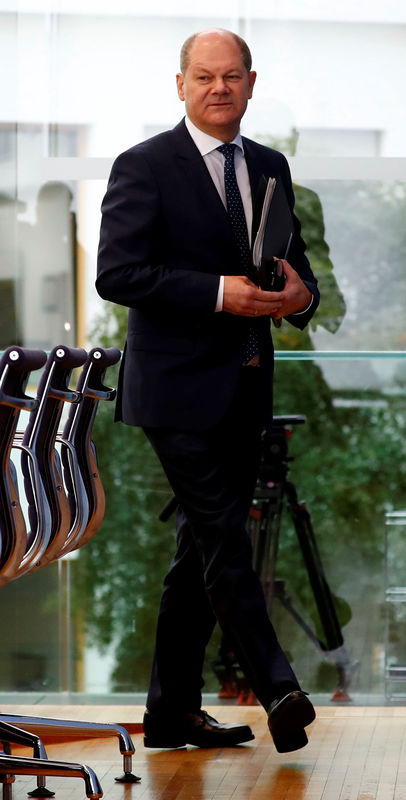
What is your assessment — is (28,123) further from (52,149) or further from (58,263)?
(58,263)

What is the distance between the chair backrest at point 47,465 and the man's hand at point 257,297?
1.22ft

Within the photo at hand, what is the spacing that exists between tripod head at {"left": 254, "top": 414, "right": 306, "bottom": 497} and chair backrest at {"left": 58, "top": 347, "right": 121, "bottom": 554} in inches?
33.7

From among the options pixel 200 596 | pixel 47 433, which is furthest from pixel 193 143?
pixel 200 596

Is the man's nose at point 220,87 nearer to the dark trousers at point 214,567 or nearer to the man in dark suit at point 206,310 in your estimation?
the man in dark suit at point 206,310

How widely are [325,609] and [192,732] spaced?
102 centimetres

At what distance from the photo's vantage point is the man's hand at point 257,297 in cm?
303

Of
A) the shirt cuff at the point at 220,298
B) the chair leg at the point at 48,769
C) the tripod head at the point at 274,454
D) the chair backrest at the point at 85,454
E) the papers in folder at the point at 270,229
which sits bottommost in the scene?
the chair leg at the point at 48,769

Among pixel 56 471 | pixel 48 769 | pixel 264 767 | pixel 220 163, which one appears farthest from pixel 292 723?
pixel 220 163

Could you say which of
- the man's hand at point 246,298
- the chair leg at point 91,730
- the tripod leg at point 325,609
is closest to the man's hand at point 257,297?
the man's hand at point 246,298

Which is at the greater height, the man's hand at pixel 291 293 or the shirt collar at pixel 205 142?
the shirt collar at pixel 205 142

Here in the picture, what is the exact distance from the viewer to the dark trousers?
299cm

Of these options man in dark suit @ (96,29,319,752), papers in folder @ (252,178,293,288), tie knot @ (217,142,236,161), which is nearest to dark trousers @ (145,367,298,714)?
man in dark suit @ (96,29,319,752)

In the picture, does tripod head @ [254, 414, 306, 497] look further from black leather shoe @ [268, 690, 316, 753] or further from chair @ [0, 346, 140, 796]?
black leather shoe @ [268, 690, 316, 753]

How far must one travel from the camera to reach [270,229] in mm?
3053
